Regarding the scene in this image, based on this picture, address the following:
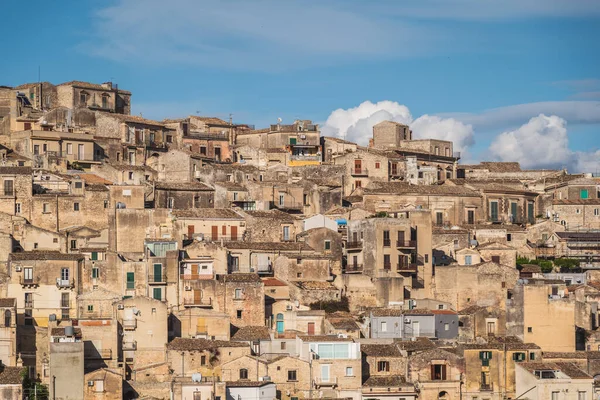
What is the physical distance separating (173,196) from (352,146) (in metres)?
19.8

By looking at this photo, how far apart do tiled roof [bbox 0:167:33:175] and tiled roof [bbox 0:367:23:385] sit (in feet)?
48.2

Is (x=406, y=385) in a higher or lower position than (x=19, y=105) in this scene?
lower

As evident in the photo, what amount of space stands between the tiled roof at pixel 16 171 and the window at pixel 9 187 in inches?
15.3

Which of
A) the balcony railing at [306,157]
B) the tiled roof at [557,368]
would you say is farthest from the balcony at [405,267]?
the balcony railing at [306,157]

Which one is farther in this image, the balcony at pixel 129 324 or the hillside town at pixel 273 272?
the balcony at pixel 129 324

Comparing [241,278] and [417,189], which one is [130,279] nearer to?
[241,278]

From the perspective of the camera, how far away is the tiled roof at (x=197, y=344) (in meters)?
52.6

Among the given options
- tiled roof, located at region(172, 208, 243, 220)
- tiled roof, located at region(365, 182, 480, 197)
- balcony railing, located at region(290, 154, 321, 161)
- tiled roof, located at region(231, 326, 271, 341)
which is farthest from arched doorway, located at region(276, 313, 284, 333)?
balcony railing, located at region(290, 154, 321, 161)

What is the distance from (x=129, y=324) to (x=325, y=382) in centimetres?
839

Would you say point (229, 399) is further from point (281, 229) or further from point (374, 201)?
point (374, 201)

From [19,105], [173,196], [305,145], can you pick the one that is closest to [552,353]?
[173,196]

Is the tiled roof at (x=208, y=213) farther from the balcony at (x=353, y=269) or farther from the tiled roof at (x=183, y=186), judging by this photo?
the balcony at (x=353, y=269)

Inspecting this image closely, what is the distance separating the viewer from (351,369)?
52.9m

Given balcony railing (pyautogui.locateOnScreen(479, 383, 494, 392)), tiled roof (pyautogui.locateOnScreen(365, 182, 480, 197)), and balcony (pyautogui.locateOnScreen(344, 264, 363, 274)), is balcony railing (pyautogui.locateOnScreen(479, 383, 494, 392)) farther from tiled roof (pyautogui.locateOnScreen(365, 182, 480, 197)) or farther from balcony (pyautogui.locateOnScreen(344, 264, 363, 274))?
tiled roof (pyautogui.locateOnScreen(365, 182, 480, 197))
